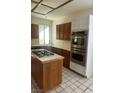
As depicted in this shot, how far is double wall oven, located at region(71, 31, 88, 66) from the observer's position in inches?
115

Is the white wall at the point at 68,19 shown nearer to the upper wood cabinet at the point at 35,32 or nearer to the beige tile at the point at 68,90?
the upper wood cabinet at the point at 35,32


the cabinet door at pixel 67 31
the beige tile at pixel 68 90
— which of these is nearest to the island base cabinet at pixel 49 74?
the beige tile at pixel 68 90

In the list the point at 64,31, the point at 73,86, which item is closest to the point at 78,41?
the point at 64,31

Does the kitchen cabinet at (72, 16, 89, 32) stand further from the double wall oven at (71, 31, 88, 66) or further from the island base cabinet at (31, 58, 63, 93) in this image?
the island base cabinet at (31, 58, 63, 93)

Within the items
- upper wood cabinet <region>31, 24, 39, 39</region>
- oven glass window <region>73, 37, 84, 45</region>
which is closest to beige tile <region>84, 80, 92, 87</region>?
oven glass window <region>73, 37, 84, 45</region>

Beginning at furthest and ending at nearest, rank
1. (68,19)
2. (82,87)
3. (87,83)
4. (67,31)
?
(68,19), (67,31), (87,83), (82,87)


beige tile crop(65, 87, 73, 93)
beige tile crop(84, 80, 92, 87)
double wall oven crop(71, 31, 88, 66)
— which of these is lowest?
beige tile crop(65, 87, 73, 93)

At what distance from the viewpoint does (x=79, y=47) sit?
3.11 metres

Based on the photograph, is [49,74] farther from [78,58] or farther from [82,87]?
[78,58]

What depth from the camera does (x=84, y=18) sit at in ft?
9.54

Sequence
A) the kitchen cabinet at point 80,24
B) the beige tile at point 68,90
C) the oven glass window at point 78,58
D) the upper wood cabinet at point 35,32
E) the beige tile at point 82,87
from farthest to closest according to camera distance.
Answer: the upper wood cabinet at point 35,32 → the oven glass window at point 78,58 → the kitchen cabinet at point 80,24 → the beige tile at point 82,87 → the beige tile at point 68,90

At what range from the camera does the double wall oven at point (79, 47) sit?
2.93 metres
